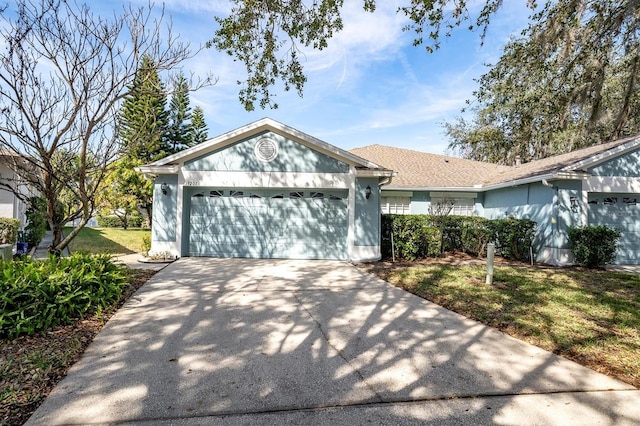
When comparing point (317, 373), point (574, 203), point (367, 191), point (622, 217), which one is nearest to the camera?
point (317, 373)

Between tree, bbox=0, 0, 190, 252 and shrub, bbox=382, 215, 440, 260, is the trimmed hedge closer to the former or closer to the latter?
shrub, bbox=382, 215, 440, 260

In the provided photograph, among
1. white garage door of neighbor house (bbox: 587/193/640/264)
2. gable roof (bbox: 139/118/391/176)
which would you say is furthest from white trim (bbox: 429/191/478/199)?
gable roof (bbox: 139/118/391/176)

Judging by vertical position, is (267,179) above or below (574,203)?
above

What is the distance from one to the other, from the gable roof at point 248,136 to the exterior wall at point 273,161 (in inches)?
5.5

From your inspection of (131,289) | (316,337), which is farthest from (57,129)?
(316,337)

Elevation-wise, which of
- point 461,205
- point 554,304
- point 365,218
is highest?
Result: point 461,205

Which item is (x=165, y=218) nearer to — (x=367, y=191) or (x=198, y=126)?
(x=367, y=191)

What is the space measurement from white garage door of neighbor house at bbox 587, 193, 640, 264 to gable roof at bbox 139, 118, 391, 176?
6.96 m

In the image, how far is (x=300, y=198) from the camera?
10430mm

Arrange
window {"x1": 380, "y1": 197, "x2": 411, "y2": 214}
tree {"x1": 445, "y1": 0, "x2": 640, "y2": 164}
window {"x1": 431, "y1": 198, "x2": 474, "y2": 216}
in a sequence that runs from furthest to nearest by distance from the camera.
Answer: window {"x1": 431, "y1": 198, "x2": 474, "y2": 216} → window {"x1": 380, "y1": 197, "x2": 411, "y2": 214} → tree {"x1": 445, "y1": 0, "x2": 640, "y2": 164}

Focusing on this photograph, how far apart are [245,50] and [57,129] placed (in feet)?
12.8

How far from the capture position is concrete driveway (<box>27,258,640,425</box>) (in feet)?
8.57

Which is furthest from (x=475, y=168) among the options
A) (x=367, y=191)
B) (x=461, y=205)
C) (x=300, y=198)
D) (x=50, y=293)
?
(x=50, y=293)

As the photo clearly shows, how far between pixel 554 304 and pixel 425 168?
11150 mm
